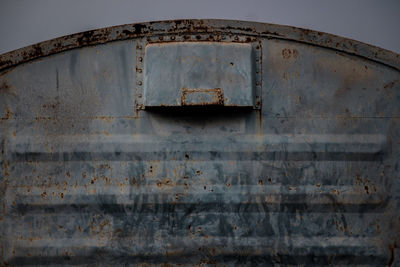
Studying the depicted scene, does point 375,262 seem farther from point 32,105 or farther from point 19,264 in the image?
point 32,105

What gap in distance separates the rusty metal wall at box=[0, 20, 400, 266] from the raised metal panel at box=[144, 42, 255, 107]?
0.01 m

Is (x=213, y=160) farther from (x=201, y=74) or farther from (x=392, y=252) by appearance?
(x=392, y=252)

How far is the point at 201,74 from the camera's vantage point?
2035 millimetres

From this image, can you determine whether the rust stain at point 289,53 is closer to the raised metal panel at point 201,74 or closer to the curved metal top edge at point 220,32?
the curved metal top edge at point 220,32

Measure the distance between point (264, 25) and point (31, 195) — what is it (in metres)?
1.70

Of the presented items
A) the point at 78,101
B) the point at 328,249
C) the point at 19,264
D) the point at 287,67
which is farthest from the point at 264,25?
the point at 19,264

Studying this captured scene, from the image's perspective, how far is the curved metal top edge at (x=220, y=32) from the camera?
82.7 inches

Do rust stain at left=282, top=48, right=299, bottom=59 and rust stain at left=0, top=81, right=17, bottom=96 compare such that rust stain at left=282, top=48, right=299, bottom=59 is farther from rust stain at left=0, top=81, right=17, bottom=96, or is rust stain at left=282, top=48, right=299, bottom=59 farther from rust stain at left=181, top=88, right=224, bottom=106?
rust stain at left=0, top=81, right=17, bottom=96

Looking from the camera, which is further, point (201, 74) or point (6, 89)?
point (6, 89)

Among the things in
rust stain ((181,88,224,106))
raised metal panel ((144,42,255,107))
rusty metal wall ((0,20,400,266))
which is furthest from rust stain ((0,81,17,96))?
rust stain ((181,88,224,106))

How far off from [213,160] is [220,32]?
757 millimetres

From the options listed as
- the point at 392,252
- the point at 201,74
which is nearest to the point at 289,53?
the point at 201,74

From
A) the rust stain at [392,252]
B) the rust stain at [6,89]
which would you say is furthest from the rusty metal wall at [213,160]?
the rust stain at [6,89]

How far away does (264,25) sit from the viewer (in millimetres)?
2109
